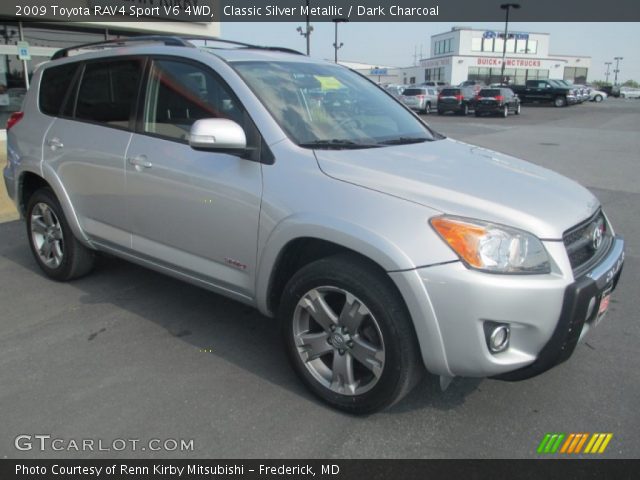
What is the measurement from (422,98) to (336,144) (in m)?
31.6

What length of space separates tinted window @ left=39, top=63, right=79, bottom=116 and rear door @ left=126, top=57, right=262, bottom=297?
1.09 m

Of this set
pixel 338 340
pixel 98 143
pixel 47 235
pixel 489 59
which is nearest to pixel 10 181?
pixel 47 235

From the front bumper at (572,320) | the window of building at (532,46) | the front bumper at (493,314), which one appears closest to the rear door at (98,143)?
the front bumper at (493,314)

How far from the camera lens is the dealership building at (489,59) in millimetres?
73188

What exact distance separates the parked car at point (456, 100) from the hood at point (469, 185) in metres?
29.7

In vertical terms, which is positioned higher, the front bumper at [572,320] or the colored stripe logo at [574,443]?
the front bumper at [572,320]

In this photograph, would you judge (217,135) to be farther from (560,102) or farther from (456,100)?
(560,102)

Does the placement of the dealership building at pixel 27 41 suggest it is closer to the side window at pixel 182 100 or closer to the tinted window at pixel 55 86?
the tinted window at pixel 55 86

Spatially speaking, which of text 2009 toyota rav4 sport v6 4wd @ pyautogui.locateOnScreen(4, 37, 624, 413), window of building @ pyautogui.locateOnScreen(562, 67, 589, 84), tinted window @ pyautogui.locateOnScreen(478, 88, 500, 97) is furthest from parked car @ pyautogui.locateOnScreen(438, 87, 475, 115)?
window of building @ pyautogui.locateOnScreen(562, 67, 589, 84)

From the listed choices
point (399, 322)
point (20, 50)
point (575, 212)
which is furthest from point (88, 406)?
point (20, 50)

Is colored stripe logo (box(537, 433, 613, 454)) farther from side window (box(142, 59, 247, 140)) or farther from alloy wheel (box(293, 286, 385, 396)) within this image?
side window (box(142, 59, 247, 140))

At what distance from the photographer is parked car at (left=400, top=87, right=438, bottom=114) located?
32.9 m

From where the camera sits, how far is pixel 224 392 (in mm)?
3082
